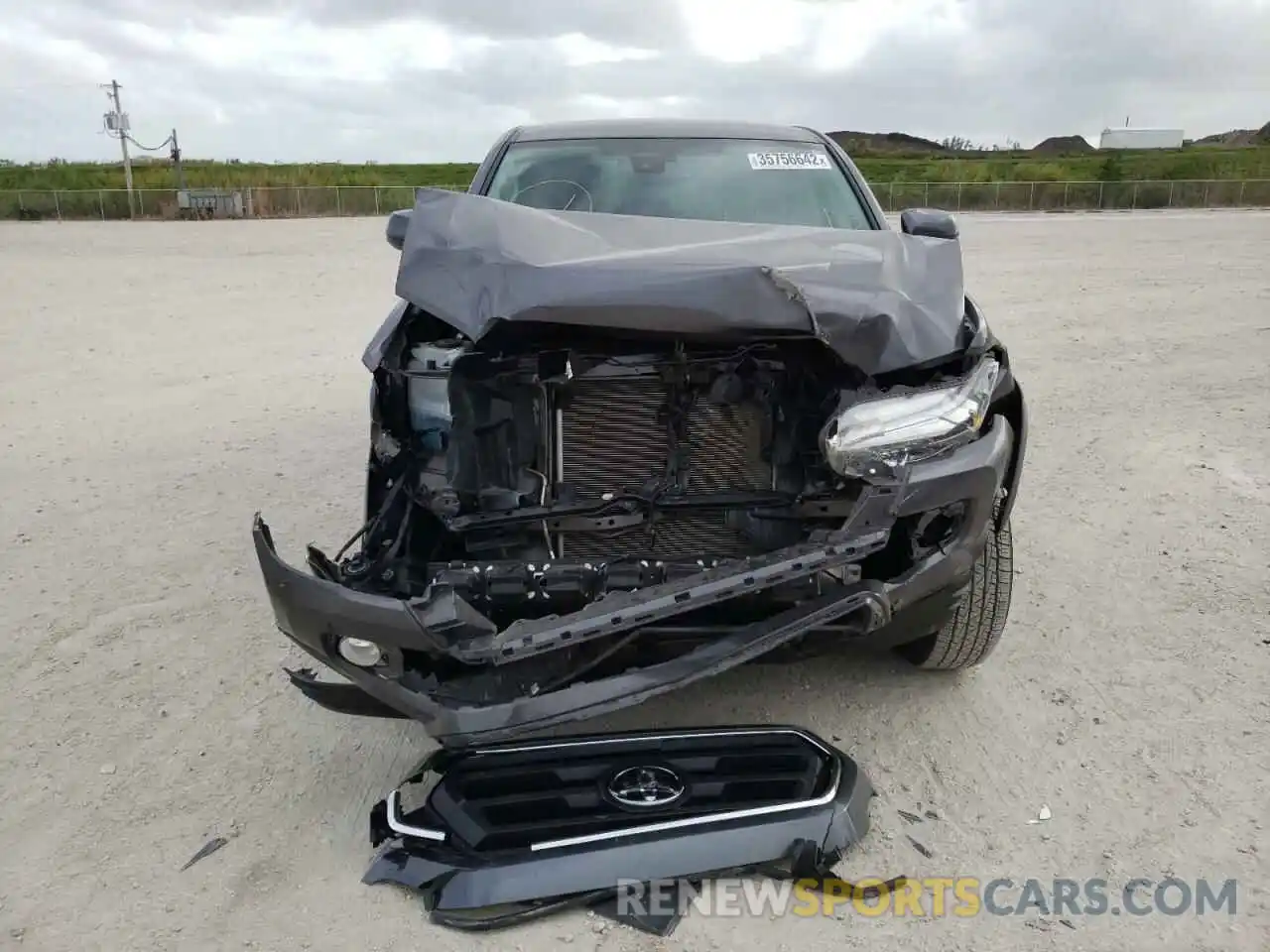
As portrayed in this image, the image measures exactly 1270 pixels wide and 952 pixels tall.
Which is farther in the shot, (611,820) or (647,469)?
(647,469)

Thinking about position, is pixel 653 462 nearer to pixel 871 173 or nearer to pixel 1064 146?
pixel 871 173

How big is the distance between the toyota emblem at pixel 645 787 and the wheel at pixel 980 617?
101 cm

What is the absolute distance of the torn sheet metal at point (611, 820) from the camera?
91.7 inches

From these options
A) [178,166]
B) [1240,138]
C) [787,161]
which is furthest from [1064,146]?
[787,161]

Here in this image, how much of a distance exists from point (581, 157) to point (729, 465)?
80.2 inches

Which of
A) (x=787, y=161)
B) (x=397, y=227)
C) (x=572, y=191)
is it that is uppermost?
(x=787, y=161)

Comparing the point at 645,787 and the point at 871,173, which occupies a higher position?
the point at 871,173

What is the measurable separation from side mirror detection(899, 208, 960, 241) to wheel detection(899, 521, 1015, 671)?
4.29ft

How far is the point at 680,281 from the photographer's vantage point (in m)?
2.54

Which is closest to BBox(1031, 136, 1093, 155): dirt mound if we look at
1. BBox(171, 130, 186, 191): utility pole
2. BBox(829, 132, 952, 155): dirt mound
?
BBox(829, 132, 952, 155): dirt mound

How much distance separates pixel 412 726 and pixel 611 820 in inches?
39.5

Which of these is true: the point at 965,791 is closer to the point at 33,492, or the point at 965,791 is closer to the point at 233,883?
the point at 233,883

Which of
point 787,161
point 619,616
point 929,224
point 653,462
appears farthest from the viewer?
point 787,161

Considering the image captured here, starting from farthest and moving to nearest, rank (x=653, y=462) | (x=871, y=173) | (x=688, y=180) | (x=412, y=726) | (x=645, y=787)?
1. (x=871, y=173)
2. (x=688, y=180)
3. (x=412, y=726)
4. (x=653, y=462)
5. (x=645, y=787)
